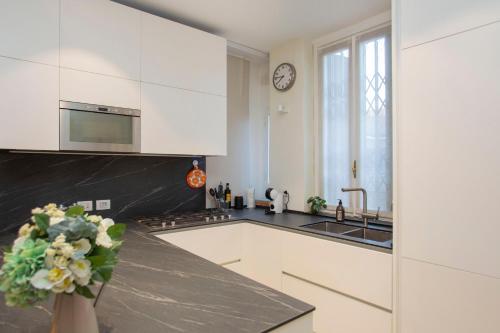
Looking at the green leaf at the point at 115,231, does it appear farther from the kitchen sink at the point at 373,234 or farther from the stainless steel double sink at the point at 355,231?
the kitchen sink at the point at 373,234

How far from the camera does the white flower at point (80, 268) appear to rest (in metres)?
0.60

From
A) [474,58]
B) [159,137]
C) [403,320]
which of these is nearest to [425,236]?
[403,320]

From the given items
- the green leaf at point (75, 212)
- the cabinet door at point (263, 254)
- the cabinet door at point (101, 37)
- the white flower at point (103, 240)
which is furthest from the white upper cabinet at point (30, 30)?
the cabinet door at point (263, 254)

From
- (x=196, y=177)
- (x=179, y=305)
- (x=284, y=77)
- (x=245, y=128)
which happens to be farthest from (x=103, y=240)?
(x=245, y=128)

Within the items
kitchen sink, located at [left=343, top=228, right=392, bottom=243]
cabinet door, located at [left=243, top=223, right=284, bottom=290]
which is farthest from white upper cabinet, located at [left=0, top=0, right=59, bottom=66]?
kitchen sink, located at [left=343, top=228, right=392, bottom=243]

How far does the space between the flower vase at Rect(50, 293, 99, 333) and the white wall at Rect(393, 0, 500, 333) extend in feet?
5.06

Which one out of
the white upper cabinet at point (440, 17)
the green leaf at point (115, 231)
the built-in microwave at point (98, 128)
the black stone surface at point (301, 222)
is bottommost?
the black stone surface at point (301, 222)

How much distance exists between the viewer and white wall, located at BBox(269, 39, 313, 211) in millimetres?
Answer: 2898

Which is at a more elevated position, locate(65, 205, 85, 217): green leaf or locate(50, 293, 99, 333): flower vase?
locate(65, 205, 85, 217): green leaf

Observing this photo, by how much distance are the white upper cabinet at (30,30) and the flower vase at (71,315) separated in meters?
1.73

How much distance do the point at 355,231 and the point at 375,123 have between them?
2.94 feet

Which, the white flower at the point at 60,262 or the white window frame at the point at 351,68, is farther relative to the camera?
the white window frame at the point at 351,68

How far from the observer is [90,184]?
2334 mm

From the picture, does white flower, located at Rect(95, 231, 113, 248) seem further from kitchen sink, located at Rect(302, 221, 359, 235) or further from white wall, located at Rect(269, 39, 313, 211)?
white wall, located at Rect(269, 39, 313, 211)
